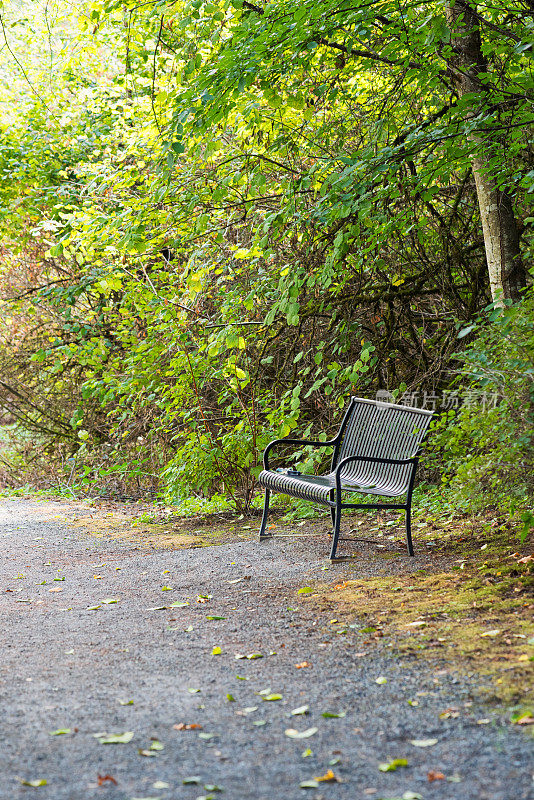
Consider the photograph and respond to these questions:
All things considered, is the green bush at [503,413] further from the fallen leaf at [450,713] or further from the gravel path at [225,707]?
the fallen leaf at [450,713]

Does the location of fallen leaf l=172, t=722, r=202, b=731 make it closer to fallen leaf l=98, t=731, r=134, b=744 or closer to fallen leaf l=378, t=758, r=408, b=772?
fallen leaf l=98, t=731, r=134, b=744

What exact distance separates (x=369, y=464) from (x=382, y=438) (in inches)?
10.3

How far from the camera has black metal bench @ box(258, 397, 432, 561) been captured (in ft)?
18.2

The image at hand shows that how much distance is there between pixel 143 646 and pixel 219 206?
15.4ft

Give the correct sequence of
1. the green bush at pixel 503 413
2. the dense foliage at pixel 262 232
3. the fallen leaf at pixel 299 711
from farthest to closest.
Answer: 1. the dense foliage at pixel 262 232
2. the green bush at pixel 503 413
3. the fallen leaf at pixel 299 711

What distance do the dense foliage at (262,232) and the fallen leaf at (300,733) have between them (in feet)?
6.50

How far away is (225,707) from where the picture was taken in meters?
3.04

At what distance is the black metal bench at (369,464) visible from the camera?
556 cm

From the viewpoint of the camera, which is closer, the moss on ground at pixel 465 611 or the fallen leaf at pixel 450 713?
the fallen leaf at pixel 450 713

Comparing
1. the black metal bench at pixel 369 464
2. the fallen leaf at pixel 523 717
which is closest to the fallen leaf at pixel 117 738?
the fallen leaf at pixel 523 717

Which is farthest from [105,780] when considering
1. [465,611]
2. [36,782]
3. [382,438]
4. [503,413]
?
[382,438]

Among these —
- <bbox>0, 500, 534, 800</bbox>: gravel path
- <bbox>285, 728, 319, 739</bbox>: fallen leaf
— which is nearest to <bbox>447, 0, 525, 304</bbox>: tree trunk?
<bbox>0, 500, 534, 800</bbox>: gravel path

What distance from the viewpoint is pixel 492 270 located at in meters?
6.38

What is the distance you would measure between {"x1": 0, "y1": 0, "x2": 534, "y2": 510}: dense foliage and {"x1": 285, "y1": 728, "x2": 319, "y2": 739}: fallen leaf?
1.98 meters
